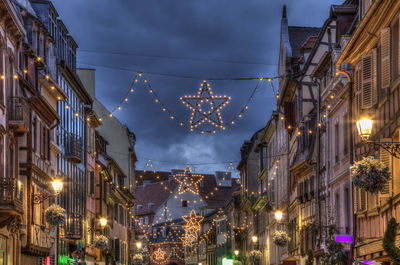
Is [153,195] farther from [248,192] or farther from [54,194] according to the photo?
[54,194]

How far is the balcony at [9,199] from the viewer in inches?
896

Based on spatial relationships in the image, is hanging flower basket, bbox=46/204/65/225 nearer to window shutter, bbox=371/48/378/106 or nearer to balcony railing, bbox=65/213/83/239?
balcony railing, bbox=65/213/83/239

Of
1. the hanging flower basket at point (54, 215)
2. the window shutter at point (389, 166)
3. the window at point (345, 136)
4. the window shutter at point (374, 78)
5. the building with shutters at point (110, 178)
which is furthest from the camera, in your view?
the building with shutters at point (110, 178)

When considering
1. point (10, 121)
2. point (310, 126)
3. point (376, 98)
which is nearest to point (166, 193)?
point (310, 126)

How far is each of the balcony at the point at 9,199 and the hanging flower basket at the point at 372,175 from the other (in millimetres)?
9603

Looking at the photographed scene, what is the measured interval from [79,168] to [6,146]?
60.6ft

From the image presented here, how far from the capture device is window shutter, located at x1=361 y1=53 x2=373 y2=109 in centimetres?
2323

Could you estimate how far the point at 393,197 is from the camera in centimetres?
2078

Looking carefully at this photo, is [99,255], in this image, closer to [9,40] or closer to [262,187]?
[262,187]

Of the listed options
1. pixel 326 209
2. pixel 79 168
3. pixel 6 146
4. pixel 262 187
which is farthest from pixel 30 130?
pixel 262 187

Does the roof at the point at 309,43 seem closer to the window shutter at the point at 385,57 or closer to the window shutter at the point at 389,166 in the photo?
the window shutter at the point at 385,57

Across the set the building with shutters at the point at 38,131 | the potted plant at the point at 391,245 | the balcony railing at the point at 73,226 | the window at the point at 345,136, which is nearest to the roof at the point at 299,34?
the building with shutters at the point at 38,131

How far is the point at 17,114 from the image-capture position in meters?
27.2

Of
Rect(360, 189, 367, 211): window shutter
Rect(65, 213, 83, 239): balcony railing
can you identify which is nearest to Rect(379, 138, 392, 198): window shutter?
Rect(360, 189, 367, 211): window shutter
